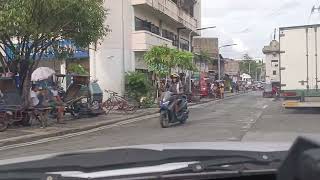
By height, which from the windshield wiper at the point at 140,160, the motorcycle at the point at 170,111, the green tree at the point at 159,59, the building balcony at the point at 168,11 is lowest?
the motorcycle at the point at 170,111

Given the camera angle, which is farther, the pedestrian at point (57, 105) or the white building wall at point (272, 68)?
the white building wall at point (272, 68)

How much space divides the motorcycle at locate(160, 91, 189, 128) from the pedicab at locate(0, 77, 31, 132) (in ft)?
14.3

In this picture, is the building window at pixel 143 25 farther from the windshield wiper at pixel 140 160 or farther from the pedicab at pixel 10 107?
the windshield wiper at pixel 140 160

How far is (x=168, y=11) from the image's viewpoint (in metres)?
44.2

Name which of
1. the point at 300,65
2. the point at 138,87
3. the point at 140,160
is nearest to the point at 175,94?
the point at 300,65

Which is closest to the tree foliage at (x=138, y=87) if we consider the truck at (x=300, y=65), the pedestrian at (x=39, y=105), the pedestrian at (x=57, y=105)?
the truck at (x=300, y=65)

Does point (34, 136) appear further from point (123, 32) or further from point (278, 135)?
point (123, 32)

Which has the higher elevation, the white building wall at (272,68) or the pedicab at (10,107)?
the white building wall at (272,68)

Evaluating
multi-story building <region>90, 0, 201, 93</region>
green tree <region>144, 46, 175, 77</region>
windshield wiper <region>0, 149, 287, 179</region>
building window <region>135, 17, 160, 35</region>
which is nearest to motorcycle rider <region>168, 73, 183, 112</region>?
multi-story building <region>90, 0, 201, 93</region>

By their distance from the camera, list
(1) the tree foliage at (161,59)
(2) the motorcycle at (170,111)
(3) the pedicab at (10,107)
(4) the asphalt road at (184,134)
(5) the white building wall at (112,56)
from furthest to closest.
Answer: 1. (1) the tree foliage at (161,59)
2. (5) the white building wall at (112,56)
3. (2) the motorcycle at (170,111)
4. (3) the pedicab at (10,107)
5. (4) the asphalt road at (184,134)

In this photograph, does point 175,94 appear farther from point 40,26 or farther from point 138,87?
point 138,87

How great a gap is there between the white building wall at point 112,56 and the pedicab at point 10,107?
15122mm

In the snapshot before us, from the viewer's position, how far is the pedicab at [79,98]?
2447 cm

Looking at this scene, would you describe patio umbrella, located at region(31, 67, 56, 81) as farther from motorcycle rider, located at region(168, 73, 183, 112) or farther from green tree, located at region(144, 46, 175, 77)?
green tree, located at region(144, 46, 175, 77)
